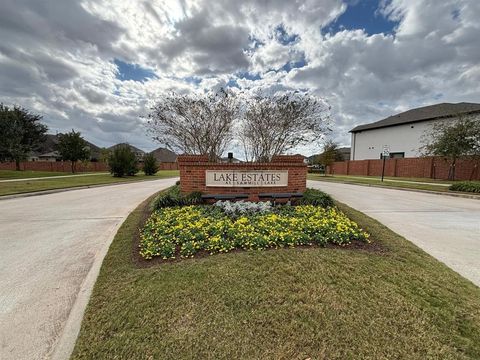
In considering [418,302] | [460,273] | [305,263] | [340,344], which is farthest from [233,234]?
[460,273]

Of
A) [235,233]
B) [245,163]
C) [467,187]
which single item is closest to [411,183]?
[467,187]

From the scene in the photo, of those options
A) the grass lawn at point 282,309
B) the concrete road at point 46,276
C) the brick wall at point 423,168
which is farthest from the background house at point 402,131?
the concrete road at point 46,276

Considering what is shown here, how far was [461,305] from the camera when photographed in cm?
241

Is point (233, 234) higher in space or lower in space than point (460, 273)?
higher

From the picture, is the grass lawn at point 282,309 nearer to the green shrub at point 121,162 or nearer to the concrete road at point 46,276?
the concrete road at point 46,276

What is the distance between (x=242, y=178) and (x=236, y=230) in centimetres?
268

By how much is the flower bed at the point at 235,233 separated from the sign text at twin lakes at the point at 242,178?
1437 millimetres

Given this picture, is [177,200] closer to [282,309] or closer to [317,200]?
[317,200]

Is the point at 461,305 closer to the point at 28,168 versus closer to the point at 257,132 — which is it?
the point at 257,132

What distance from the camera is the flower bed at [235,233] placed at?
12.2ft

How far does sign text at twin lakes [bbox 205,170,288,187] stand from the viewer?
6.60 m

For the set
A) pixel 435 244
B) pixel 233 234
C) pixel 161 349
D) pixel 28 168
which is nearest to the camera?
pixel 161 349

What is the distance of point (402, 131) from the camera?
1250 inches

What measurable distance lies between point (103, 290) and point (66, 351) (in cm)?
80
